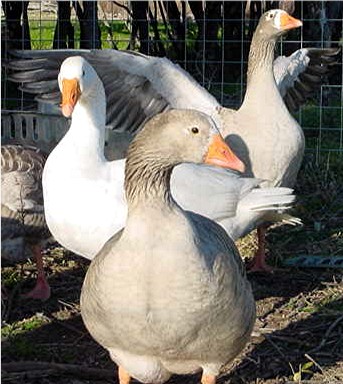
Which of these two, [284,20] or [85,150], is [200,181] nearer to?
[85,150]

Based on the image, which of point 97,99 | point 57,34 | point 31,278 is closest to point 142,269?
point 97,99

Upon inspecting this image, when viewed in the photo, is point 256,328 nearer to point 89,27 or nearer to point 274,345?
point 274,345

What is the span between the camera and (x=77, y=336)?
4449 mm

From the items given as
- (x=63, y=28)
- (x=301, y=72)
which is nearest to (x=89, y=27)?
(x=63, y=28)

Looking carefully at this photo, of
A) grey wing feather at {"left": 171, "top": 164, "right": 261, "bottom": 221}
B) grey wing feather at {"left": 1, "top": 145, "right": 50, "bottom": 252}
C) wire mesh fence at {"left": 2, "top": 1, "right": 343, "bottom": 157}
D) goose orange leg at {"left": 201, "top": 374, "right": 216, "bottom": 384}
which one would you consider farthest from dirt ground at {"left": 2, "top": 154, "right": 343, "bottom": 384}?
wire mesh fence at {"left": 2, "top": 1, "right": 343, "bottom": 157}

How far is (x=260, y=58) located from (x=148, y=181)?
2.63 meters

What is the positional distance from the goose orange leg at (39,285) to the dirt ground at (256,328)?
36 millimetres

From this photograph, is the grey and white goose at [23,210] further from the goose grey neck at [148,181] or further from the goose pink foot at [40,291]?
the goose grey neck at [148,181]

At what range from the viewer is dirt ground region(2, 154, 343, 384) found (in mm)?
3973

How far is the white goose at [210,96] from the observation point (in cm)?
516

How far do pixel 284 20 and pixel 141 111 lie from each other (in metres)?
1.02

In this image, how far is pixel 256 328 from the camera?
4461 millimetres

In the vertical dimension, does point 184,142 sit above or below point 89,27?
below

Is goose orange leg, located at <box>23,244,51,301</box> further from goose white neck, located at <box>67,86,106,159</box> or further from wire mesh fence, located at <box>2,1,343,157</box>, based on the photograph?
wire mesh fence, located at <box>2,1,343,157</box>
